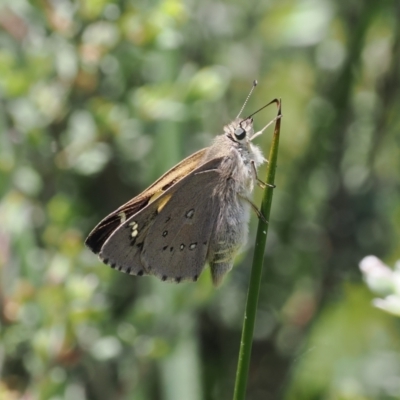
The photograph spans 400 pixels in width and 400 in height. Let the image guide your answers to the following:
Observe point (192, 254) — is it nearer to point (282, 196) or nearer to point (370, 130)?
point (282, 196)

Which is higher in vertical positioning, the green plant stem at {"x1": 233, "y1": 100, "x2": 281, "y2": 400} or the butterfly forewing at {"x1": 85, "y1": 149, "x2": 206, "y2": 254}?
the butterfly forewing at {"x1": 85, "y1": 149, "x2": 206, "y2": 254}

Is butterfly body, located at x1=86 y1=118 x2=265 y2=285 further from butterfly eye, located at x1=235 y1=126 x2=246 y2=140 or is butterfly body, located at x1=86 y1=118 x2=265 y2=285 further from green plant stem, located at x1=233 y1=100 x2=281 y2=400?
green plant stem, located at x1=233 y1=100 x2=281 y2=400

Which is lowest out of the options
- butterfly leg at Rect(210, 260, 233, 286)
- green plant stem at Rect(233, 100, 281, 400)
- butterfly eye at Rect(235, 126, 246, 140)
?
green plant stem at Rect(233, 100, 281, 400)

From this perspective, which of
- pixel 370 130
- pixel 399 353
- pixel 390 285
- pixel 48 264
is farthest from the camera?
pixel 370 130

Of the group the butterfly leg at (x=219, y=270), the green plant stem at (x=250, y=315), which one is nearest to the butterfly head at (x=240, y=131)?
the butterfly leg at (x=219, y=270)

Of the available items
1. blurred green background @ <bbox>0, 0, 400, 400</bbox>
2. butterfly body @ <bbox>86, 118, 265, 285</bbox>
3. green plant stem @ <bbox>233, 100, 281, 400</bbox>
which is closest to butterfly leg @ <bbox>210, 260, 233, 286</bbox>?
butterfly body @ <bbox>86, 118, 265, 285</bbox>

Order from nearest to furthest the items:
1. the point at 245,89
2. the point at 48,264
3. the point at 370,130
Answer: the point at 48,264
the point at 370,130
the point at 245,89

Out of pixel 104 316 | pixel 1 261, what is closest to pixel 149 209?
pixel 104 316
